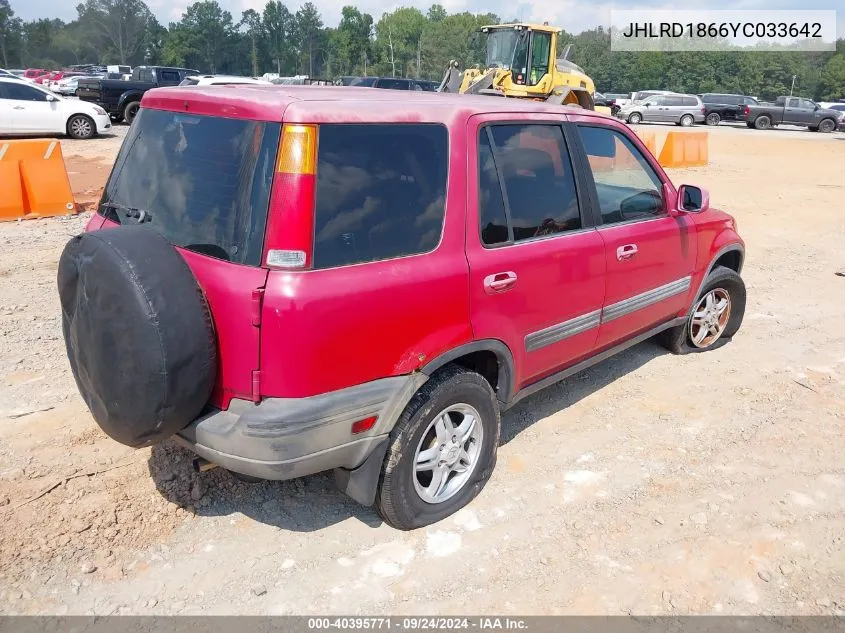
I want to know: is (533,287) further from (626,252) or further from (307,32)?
(307,32)

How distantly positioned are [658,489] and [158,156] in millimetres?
3017

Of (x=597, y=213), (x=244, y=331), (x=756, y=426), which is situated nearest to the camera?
(x=244, y=331)

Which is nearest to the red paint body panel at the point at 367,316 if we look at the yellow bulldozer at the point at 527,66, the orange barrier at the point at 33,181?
the orange barrier at the point at 33,181

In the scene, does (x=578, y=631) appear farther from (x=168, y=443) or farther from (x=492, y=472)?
(x=168, y=443)

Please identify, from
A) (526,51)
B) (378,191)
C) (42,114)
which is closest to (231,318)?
(378,191)

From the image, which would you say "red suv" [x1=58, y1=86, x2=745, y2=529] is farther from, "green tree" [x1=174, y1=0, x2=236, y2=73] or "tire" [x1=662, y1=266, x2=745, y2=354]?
"green tree" [x1=174, y1=0, x2=236, y2=73]

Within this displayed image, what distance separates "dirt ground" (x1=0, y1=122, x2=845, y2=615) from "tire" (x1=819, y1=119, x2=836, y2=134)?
1325 inches

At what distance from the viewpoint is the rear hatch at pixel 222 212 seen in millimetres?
2518

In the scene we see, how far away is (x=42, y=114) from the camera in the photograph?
17.0 m

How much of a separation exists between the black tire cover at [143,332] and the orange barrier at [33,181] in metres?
7.17

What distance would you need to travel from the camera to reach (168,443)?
3.75m

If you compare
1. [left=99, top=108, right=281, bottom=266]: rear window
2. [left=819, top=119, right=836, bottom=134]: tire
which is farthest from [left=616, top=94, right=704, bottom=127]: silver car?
[left=99, top=108, right=281, bottom=266]: rear window

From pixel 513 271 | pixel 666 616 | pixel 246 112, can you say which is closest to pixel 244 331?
pixel 246 112

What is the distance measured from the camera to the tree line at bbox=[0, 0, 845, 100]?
257 feet
